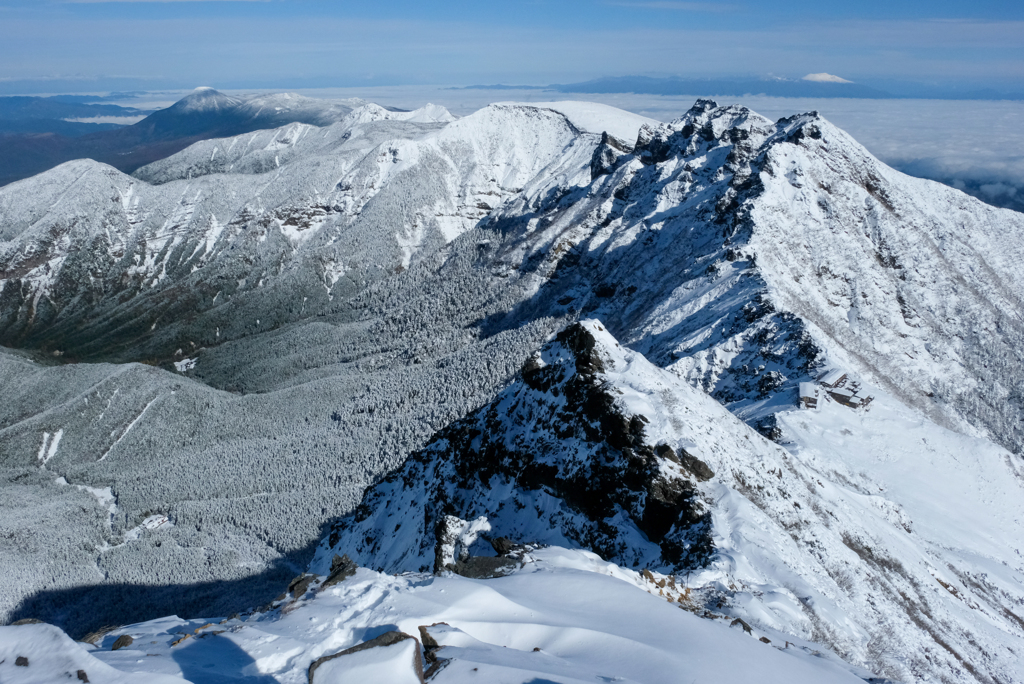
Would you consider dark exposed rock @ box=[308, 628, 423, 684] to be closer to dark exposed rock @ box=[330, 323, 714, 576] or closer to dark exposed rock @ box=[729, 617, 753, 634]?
dark exposed rock @ box=[330, 323, 714, 576]

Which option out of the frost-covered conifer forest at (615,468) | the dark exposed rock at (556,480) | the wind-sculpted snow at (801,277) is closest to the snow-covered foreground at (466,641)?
the frost-covered conifer forest at (615,468)

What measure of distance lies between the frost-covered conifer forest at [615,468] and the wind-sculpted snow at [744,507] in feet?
0.96

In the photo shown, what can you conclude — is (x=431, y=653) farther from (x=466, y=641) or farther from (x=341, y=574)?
(x=341, y=574)

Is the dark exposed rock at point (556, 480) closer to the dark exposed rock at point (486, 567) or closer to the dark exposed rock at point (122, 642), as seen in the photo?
the dark exposed rock at point (486, 567)

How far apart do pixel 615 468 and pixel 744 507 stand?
952cm

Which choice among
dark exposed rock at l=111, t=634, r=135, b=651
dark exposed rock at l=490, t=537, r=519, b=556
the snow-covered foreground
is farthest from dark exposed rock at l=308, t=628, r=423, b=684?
dark exposed rock at l=490, t=537, r=519, b=556

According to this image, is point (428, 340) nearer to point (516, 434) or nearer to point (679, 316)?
point (679, 316)

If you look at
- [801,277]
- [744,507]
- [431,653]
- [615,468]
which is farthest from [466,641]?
[801,277]

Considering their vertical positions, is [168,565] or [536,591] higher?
[536,591]

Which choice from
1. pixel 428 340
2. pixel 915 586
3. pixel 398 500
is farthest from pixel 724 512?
pixel 428 340

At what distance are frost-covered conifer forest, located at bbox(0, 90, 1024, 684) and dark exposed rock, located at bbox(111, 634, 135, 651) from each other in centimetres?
51

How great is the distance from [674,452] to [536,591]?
20.9m

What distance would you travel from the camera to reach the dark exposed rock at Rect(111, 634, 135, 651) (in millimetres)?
22731

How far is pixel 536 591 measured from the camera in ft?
87.8
